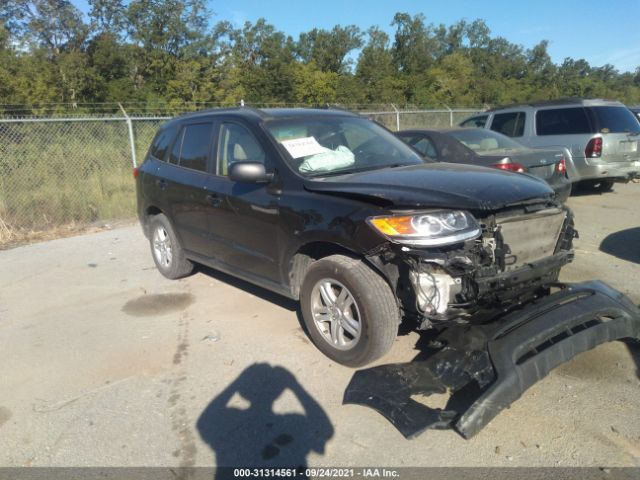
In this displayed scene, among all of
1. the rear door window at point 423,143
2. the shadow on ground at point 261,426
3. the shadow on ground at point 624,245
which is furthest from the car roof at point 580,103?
the shadow on ground at point 261,426

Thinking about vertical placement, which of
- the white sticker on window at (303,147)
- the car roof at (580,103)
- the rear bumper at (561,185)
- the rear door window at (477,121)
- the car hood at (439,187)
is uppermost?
the car roof at (580,103)

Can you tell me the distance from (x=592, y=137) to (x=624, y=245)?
3677mm

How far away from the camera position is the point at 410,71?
47188mm

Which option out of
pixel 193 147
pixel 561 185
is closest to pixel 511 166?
pixel 561 185

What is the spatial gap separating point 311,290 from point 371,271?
543 millimetres

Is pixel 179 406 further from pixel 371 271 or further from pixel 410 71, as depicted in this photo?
pixel 410 71

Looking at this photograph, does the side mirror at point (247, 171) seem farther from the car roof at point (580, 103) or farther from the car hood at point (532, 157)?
the car roof at point (580, 103)

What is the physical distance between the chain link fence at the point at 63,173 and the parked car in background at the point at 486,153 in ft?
19.4

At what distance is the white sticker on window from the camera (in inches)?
159

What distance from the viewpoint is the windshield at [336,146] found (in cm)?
400

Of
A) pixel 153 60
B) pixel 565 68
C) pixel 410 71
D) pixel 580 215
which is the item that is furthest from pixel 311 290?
pixel 565 68

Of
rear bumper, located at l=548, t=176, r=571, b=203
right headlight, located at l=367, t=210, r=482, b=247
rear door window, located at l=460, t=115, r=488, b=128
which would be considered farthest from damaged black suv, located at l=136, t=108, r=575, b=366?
rear door window, located at l=460, t=115, r=488, b=128

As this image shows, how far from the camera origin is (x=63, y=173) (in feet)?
33.9

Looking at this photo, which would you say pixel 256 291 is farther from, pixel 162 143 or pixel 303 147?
pixel 162 143
